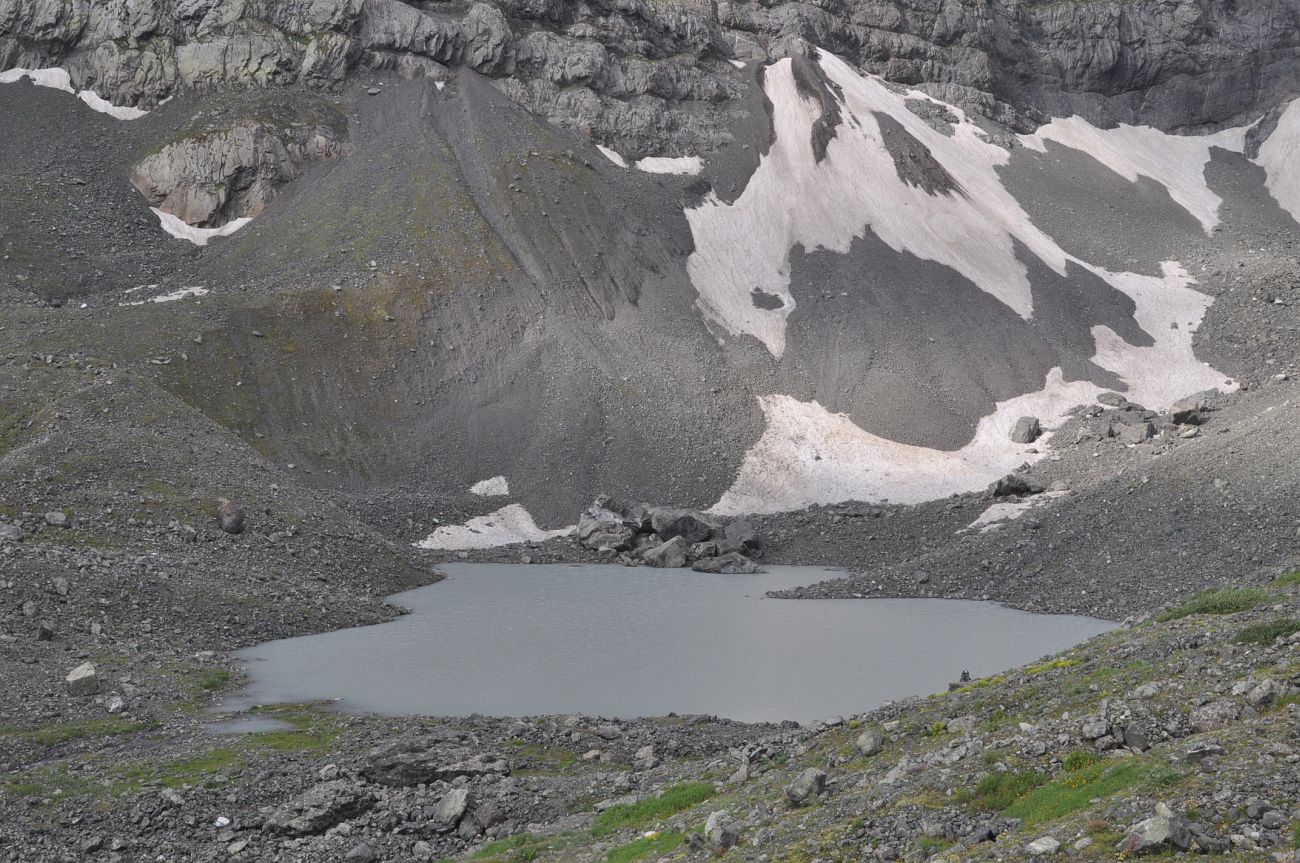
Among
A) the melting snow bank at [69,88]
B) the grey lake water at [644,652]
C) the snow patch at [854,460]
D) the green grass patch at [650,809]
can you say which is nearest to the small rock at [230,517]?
the grey lake water at [644,652]

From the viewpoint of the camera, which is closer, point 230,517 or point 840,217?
point 230,517

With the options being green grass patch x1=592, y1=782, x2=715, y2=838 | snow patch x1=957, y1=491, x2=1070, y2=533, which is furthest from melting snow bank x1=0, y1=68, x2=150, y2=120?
green grass patch x1=592, y1=782, x2=715, y2=838

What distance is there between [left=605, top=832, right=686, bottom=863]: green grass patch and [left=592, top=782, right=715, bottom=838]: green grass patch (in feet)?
4.77

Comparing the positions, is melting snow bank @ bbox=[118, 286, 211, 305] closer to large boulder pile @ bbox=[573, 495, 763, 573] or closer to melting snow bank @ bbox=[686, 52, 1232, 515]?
large boulder pile @ bbox=[573, 495, 763, 573]

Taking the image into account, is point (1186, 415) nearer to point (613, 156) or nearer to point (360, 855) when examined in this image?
point (613, 156)

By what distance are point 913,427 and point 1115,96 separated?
284ft

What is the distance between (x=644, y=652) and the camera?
148 feet

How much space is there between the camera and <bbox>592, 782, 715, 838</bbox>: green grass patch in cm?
2084

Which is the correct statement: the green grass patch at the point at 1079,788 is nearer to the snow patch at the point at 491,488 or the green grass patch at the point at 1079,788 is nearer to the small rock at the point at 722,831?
the small rock at the point at 722,831

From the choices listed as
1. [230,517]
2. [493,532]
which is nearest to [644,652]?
[230,517]

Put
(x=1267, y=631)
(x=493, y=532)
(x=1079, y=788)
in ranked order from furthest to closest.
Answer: (x=493, y=532)
(x=1267, y=631)
(x=1079, y=788)

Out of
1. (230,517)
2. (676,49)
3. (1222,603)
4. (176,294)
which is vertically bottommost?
(230,517)

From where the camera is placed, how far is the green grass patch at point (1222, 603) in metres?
26.5

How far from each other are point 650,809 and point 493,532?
52.9 metres
